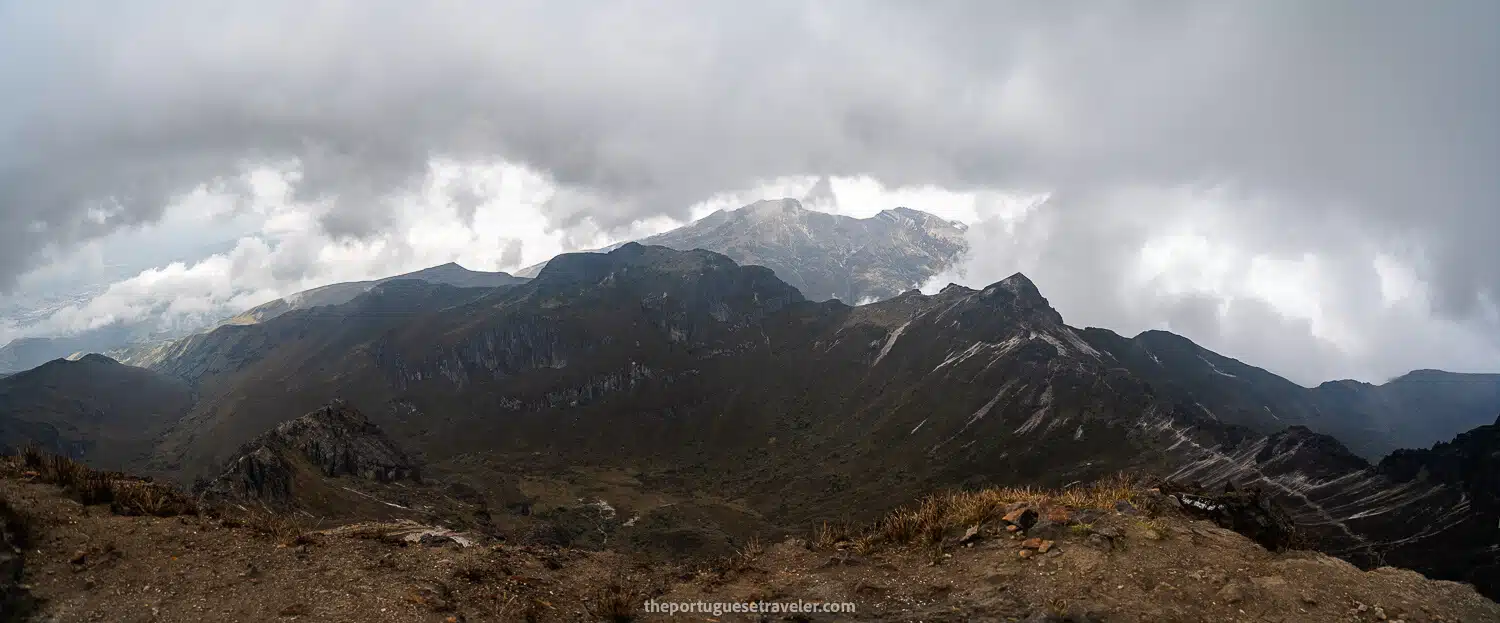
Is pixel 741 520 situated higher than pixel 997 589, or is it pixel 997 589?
pixel 997 589

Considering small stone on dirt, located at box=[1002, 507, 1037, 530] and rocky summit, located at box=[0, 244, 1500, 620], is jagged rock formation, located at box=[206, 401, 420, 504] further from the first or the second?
small stone on dirt, located at box=[1002, 507, 1037, 530]

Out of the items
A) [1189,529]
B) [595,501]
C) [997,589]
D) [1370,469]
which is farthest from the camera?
[595,501]

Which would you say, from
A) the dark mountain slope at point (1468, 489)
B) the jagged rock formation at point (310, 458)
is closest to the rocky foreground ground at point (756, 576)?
the jagged rock formation at point (310, 458)

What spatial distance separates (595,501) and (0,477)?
5724 inches

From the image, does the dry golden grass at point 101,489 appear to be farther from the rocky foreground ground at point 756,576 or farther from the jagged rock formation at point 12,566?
the jagged rock formation at point 12,566

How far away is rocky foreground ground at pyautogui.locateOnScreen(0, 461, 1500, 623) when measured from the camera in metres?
10.8

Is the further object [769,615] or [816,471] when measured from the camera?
[816,471]

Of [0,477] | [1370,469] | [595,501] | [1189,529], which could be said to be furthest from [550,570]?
[595,501]

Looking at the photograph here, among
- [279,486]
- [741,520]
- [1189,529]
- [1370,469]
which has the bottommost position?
[741,520]

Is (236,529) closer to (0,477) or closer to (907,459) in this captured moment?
(0,477)

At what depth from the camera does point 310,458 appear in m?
90.6

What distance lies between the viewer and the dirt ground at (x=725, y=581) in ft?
35.4

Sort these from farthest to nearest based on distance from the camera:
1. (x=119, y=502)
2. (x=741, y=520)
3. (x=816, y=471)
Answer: (x=816, y=471) < (x=741, y=520) < (x=119, y=502)

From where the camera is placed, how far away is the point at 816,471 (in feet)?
555
